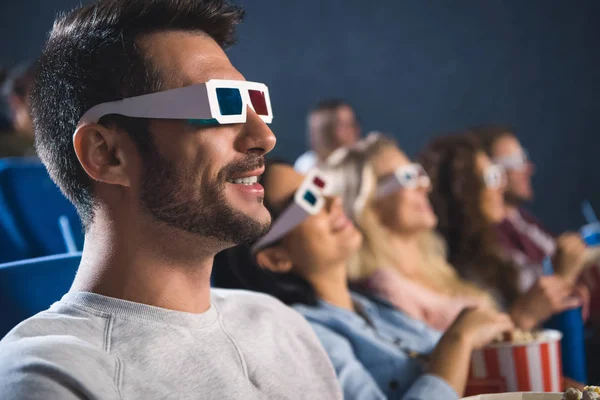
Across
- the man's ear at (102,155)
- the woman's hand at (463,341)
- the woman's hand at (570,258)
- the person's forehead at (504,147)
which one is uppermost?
the man's ear at (102,155)

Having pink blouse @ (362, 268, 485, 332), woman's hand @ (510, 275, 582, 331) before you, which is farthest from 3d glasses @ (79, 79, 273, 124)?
woman's hand @ (510, 275, 582, 331)

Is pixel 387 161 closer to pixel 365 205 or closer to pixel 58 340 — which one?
Answer: pixel 365 205

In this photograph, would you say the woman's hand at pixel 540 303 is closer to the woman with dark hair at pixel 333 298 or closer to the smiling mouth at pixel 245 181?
the woman with dark hair at pixel 333 298

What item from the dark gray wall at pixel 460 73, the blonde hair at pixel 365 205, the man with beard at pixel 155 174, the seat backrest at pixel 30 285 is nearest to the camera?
the man with beard at pixel 155 174

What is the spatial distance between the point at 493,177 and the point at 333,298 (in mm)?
1548

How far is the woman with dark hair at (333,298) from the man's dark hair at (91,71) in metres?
0.60

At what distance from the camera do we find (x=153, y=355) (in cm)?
104

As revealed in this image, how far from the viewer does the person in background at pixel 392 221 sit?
2271 mm

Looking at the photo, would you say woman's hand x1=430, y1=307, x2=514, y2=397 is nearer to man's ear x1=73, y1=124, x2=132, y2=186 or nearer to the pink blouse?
the pink blouse

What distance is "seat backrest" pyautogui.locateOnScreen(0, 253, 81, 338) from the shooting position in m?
1.18

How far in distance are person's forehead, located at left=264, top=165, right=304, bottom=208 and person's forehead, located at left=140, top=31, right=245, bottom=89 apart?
63 cm

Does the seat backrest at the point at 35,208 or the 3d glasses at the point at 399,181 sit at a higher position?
the seat backrest at the point at 35,208

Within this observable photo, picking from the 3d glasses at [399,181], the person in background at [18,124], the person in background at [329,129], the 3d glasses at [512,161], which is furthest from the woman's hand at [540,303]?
the person in background at [329,129]

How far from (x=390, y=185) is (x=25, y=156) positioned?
144 centimetres
